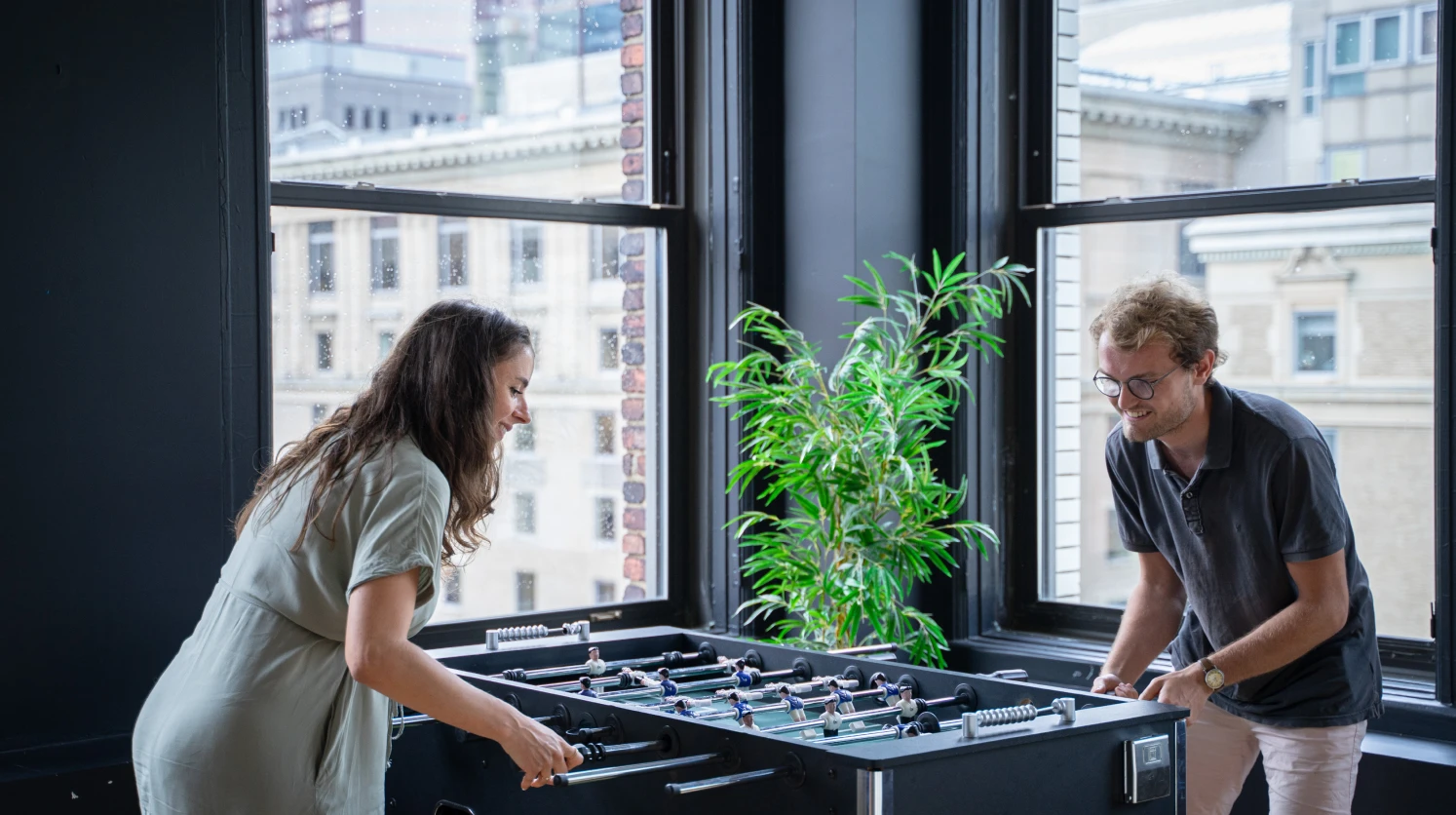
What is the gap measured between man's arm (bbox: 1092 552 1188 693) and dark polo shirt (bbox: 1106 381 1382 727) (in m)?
0.14

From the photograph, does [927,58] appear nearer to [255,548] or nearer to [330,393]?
[330,393]

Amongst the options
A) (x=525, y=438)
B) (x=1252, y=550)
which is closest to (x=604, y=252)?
(x=525, y=438)

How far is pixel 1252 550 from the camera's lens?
9.29 feet

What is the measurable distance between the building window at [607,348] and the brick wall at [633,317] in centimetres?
3

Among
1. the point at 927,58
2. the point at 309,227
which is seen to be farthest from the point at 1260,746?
the point at 309,227

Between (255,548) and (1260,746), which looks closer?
(255,548)

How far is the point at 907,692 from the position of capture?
2.75 meters

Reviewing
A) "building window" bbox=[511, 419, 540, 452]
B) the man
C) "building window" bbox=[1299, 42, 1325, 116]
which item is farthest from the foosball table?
"building window" bbox=[1299, 42, 1325, 116]

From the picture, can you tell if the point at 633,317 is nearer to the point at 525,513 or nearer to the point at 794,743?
the point at 525,513

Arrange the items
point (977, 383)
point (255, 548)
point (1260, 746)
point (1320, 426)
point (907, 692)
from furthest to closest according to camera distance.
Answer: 1. point (977, 383)
2. point (1320, 426)
3. point (1260, 746)
4. point (907, 692)
5. point (255, 548)

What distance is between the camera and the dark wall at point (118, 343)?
3.20 meters

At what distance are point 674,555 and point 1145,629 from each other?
6.15 feet

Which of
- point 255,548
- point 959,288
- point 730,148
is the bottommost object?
point 255,548

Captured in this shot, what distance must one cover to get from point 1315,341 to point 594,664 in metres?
2.14
